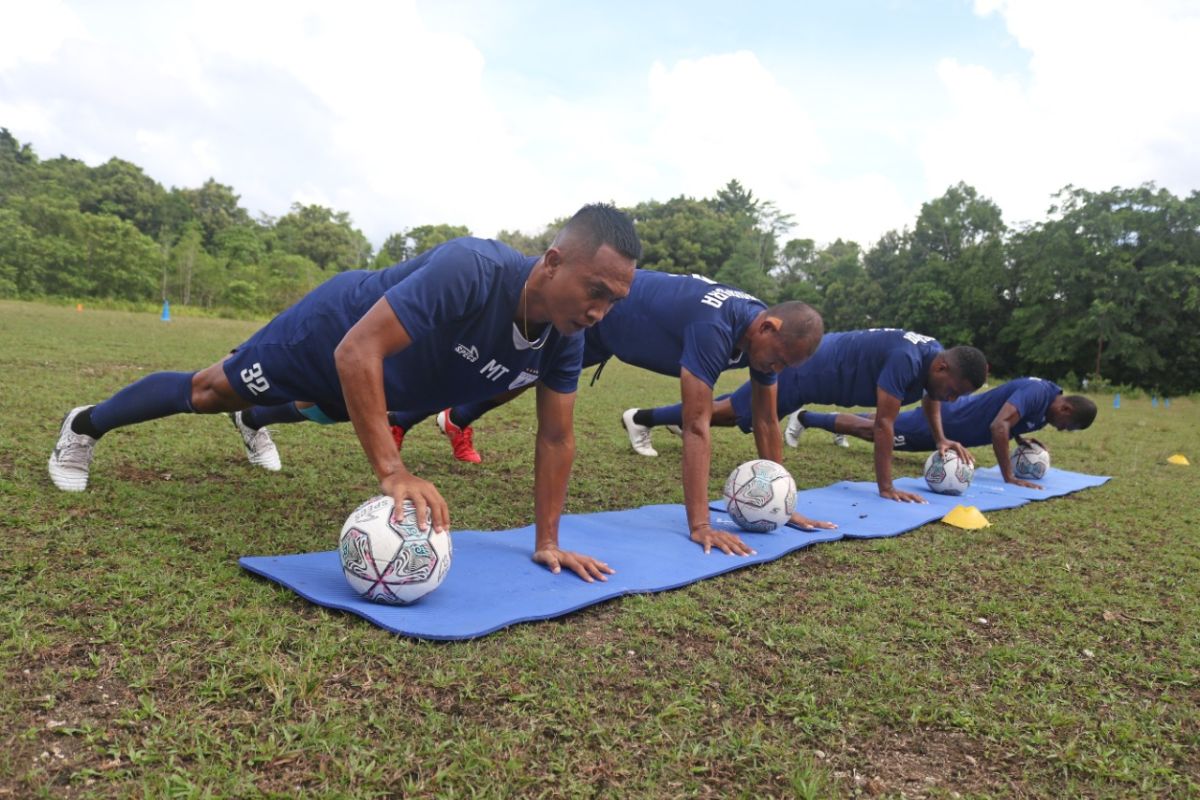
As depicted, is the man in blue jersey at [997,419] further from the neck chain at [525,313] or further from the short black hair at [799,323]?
the neck chain at [525,313]

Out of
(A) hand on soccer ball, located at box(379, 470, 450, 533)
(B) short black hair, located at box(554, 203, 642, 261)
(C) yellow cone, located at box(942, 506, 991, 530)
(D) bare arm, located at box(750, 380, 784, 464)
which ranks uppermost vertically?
(B) short black hair, located at box(554, 203, 642, 261)

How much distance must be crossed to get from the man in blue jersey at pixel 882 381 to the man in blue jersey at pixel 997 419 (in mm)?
780

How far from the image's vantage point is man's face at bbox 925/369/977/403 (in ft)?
20.4

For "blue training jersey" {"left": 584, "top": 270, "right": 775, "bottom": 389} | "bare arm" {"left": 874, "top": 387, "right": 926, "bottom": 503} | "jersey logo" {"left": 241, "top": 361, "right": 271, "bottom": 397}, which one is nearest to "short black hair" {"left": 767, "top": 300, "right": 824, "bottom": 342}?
"blue training jersey" {"left": 584, "top": 270, "right": 775, "bottom": 389}

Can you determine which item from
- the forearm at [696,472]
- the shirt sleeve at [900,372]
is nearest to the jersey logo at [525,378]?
the forearm at [696,472]

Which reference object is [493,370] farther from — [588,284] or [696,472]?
[696,472]

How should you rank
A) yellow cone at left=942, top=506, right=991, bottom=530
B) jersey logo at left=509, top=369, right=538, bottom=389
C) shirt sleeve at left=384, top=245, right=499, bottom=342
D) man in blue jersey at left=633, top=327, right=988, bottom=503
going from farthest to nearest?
man in blue jersey at left=633, top=327, right=988, bottom=503
yellow cone at left=942, top=506, right=991, bottom=530
jersey logo at left=509, top=369, right=538, bottom=389
shirt sleeve at left=384, top=245, right=499, bottom=342

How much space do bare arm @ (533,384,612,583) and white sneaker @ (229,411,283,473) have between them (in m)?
2.41

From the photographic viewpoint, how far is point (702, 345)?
4.49 m

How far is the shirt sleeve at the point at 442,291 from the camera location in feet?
8.95

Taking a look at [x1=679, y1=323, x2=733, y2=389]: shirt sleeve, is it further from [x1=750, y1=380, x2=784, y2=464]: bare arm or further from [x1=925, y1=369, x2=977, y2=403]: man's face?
[x1=925, y1=369, x2=977, y2=403]: man's face

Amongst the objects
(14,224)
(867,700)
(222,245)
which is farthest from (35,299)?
(867,700)

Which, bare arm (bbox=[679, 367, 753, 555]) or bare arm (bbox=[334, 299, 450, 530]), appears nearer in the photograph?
bare arm (bbox=[334, 299, 450, 530])

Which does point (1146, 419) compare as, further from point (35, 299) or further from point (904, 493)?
point (35, 299)
